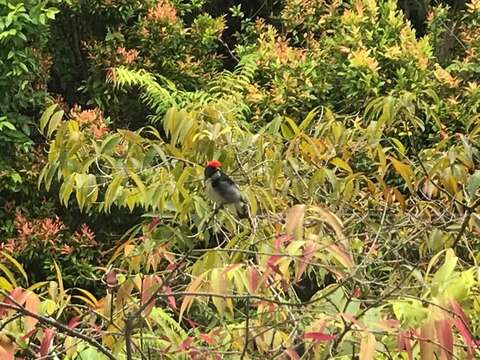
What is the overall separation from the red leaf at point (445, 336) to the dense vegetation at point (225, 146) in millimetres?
124

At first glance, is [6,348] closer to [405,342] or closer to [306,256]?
[306,256]

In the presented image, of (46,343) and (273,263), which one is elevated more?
(273,263)

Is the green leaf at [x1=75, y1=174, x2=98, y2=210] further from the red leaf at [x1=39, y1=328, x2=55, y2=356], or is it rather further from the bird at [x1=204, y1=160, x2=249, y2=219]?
the red leaf at [x1=39, y1=328, x2=55, y2=356]

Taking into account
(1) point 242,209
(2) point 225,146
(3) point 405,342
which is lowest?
(1) point 242,209

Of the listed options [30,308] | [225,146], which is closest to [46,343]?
[30,308]

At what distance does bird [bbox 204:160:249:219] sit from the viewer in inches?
80.5

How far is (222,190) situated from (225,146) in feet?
0.75

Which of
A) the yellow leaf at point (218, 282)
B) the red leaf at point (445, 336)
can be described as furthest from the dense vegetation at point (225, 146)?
the red leaf at point (445, 336)

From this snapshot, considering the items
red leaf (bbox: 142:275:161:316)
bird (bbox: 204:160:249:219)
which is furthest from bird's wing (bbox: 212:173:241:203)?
red leaf (bbox: 142:275:161:316)

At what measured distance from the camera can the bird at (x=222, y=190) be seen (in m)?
2.04

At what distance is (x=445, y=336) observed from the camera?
1093 mm

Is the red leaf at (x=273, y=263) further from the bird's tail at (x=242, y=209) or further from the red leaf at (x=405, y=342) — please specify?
the bird's tail at (x=242, y=209)

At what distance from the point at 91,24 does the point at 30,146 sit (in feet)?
4.03

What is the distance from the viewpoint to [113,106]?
495cm
